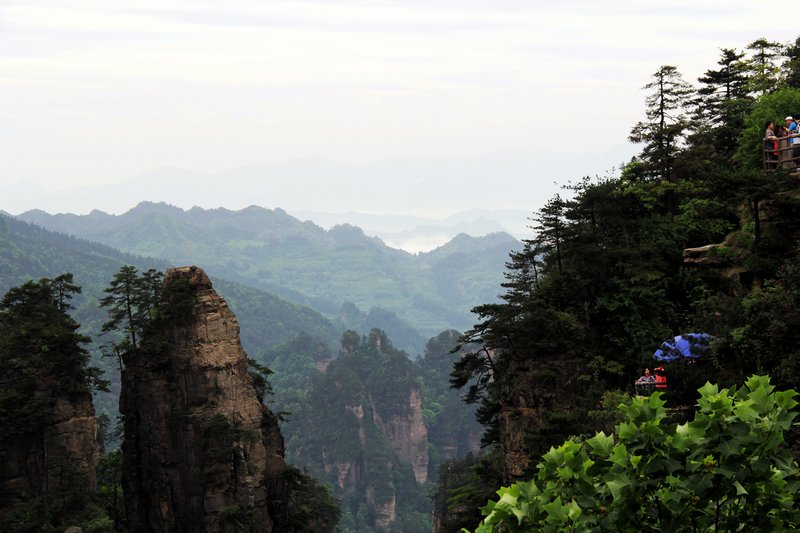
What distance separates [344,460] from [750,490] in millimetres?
121517

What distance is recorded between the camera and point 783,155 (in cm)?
2286

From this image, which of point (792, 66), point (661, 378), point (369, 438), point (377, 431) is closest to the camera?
point (661, 378)

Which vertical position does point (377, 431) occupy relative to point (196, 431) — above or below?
below

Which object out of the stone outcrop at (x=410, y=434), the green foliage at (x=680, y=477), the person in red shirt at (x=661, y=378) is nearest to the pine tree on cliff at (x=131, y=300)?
the person in red shirt at (x=661, y=378)

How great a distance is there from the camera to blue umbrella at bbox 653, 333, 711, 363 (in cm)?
2089

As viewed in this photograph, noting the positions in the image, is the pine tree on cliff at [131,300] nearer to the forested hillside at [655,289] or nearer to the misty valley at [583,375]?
the misty valley at [583,375]

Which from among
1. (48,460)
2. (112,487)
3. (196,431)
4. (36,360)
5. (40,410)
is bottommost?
(112,487)

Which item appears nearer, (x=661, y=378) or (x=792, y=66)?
(x=661, y=378)

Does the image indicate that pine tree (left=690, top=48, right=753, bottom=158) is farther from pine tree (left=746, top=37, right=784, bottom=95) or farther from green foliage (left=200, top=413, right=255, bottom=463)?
green foliage (left=200, top=413, right=255, bottom=463)

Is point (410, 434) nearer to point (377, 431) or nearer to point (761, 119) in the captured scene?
point (377, 431)

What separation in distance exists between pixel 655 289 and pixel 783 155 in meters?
6.64

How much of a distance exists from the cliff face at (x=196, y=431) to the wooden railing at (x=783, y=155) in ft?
82.5

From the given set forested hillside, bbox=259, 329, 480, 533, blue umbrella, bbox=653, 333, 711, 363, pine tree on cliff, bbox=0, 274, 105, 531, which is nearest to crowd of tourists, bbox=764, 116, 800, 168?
blue umbrella, bbox=653, 333, 711, 363

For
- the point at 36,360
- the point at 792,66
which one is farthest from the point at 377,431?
the point at 792,66
